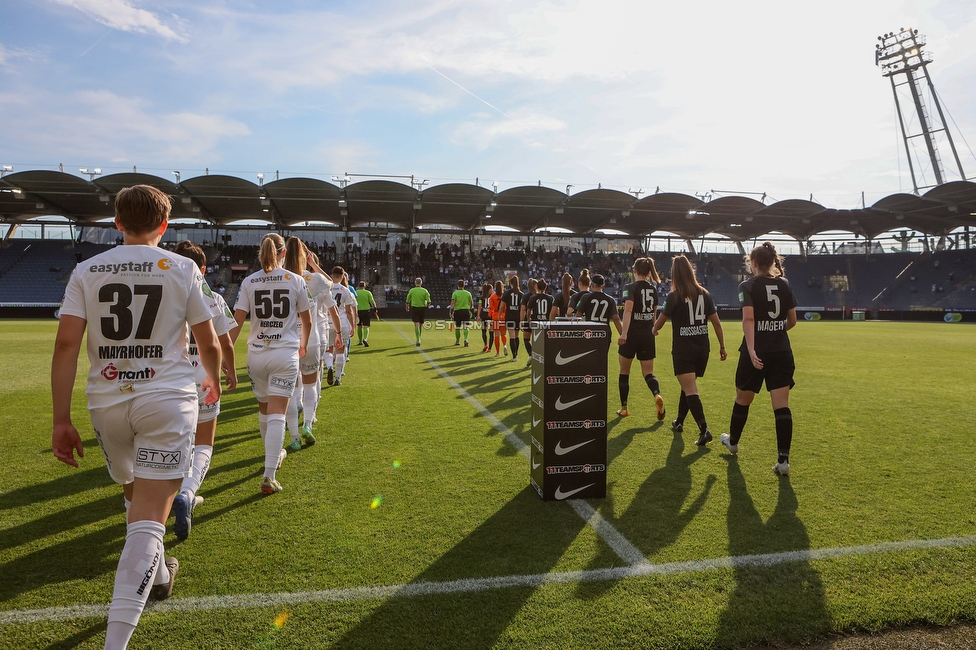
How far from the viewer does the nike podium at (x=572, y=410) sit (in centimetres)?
416

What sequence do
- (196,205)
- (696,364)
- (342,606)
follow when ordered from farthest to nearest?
(196,205), (696,364), (342,606)

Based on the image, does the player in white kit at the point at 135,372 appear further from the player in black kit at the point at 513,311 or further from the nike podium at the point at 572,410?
the player in black kit at the point at 513,311

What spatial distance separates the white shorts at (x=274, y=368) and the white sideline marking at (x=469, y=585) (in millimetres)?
1899

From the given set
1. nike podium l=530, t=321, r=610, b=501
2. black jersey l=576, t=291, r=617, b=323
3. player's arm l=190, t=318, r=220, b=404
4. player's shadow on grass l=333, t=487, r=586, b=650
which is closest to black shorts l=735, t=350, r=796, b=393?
nike podium l=530, t=321, r=610, b=501

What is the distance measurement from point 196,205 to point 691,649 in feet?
142

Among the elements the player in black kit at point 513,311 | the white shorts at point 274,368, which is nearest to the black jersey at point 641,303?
the white shorts at point 274,368

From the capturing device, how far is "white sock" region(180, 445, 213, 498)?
12.2 ft

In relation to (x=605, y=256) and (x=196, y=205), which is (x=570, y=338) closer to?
(x=196, y=205)

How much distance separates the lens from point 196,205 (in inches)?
1519

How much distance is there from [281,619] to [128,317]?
161 centimetres

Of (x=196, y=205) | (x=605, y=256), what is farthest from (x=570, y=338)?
(x=605, y=256)

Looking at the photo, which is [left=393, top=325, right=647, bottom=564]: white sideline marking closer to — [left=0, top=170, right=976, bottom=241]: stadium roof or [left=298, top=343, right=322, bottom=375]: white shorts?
[left=298, top=343, right=322, bottom=375]: white shorts

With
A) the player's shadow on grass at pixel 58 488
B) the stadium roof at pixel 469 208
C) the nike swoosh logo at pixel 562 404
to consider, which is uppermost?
the stadium roof at pixel 469 208

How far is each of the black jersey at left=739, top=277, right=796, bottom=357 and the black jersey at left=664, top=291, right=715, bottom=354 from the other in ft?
3.38
